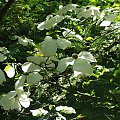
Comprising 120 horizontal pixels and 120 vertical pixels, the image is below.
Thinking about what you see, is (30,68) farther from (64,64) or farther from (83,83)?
(83,83)

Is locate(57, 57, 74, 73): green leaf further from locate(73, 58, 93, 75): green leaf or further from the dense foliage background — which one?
the dense foliage background

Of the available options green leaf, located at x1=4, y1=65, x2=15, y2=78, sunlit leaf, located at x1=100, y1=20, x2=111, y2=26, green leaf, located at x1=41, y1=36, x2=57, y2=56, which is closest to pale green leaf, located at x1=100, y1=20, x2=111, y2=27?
sunlit leaf, located at x1=100, y1=20, x2=111, y2=26

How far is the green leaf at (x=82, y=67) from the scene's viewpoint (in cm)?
106

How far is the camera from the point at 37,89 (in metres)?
1.48

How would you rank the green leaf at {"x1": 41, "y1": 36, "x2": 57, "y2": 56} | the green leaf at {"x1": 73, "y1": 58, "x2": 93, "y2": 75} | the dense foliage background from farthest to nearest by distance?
the dense foliage background
the green leaf at {"x1": 41, "y1": 36, "x2": 57, "y2": 56}
the green leaf at {"x1": 73, "y1": 58, "x2": 93, "y2": 75}

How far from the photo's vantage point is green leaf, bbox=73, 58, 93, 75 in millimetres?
1057

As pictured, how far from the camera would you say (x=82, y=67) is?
1.06m

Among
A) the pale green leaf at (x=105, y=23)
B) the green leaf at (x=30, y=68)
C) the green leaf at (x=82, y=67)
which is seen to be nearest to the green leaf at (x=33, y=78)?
the green leaf at (x=30, y=68)

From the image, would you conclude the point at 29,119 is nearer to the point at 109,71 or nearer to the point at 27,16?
the point at 109,71

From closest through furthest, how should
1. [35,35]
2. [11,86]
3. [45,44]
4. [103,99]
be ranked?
[45,44]
[103,99]
[11,86]
[35,35]

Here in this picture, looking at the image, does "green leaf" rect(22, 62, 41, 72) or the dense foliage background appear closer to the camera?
"green leaf" rect(22, 62, 41, 72)

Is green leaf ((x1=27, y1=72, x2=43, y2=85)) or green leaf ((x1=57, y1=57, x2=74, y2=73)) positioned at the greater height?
green leaf ((x1=57, y1=57, x2=74, y2=73))

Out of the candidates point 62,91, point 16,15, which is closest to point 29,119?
point 62,91

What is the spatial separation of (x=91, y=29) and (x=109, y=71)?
0.32 m
